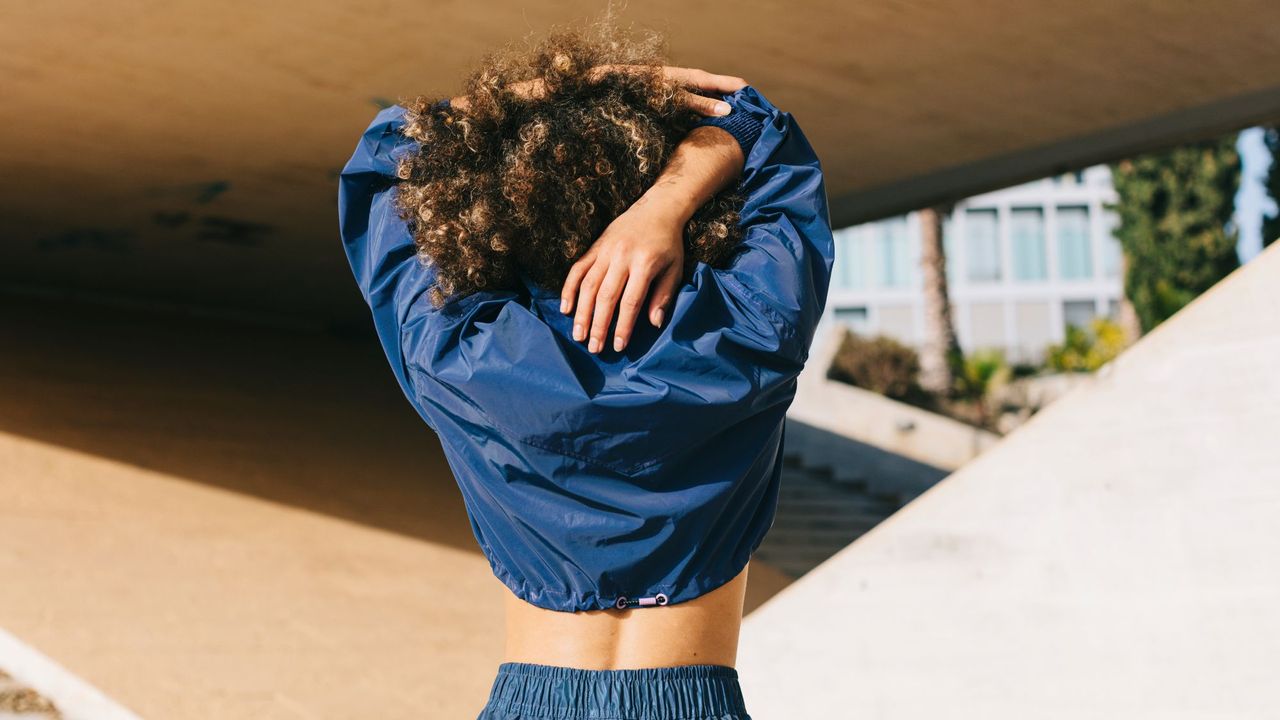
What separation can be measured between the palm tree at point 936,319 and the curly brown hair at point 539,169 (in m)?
21.4

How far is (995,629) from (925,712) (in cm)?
35

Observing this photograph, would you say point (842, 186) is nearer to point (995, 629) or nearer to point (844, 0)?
point (844, 0)

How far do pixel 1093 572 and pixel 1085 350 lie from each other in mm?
24474

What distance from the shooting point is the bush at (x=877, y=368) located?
2061 cm

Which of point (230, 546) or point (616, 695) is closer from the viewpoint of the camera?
point (616, 695)

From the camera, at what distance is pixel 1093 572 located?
3641 mm

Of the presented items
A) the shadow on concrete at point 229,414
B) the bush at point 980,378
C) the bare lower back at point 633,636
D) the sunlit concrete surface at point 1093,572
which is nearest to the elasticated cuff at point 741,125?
the bare lower back at point 633,636

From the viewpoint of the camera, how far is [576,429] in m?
1.36

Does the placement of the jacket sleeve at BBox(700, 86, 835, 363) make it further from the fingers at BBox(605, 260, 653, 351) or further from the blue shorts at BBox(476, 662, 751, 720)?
the blue shorts at BBox(476, 662, 751, 720)

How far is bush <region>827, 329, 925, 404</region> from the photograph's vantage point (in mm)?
20609

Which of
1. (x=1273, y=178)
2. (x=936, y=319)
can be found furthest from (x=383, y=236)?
(x=936, y=319)

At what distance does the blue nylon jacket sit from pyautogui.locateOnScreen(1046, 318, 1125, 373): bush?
83.0ft

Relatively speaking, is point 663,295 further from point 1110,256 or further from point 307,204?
point 1110,256

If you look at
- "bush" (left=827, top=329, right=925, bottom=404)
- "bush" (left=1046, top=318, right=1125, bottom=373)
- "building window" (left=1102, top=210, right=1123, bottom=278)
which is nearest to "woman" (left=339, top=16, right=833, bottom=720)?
"bush" (left=827, top=329, right=925, bottom=404)
